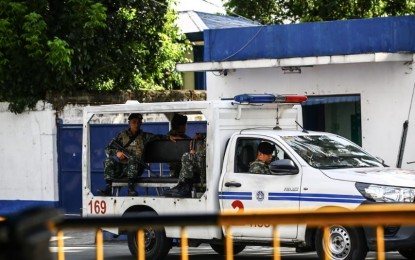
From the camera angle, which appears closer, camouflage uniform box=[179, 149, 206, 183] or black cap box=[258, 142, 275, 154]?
black cap box=[258, 142, 275, 154]

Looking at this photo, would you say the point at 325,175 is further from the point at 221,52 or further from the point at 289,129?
the point at 221,52

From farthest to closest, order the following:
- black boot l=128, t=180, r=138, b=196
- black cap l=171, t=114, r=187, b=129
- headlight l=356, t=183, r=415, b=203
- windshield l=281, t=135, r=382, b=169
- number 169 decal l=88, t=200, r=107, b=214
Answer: black cap l=171, t=114, r=187, b=129, number 169 decal l=88, t=200, r=107, b=214, black boot l=128, t=180, r=138, b=196, windshield l=281, t=135, r=382, b=169, headlight l=356, t=183, r=415, b=203

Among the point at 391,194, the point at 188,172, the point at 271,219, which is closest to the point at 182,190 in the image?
the point at 188,172

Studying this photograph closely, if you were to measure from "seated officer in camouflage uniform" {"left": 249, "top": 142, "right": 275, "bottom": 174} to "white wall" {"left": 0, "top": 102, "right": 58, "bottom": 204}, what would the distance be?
901 centimetres

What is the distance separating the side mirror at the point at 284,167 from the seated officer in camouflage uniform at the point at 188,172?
1376 mm

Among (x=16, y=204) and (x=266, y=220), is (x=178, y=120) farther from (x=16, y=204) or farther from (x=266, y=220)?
(x=266, y=220)

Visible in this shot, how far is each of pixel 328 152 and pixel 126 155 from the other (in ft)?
10.2

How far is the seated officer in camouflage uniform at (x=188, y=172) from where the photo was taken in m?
13.4

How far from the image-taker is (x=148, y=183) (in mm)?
14102

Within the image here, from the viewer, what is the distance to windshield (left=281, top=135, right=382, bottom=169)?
1254cm

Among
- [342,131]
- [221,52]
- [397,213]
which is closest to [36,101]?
[221,52]

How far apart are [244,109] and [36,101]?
8.66 m

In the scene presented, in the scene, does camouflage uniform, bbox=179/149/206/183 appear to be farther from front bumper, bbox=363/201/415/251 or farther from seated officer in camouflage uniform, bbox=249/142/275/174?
front bumper, bbox=363/201/415/251

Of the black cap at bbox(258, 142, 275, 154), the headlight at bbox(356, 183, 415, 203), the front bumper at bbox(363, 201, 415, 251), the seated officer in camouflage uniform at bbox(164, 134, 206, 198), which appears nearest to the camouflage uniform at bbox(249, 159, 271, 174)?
the black cap at bbox(258, 142, 275, 154)
